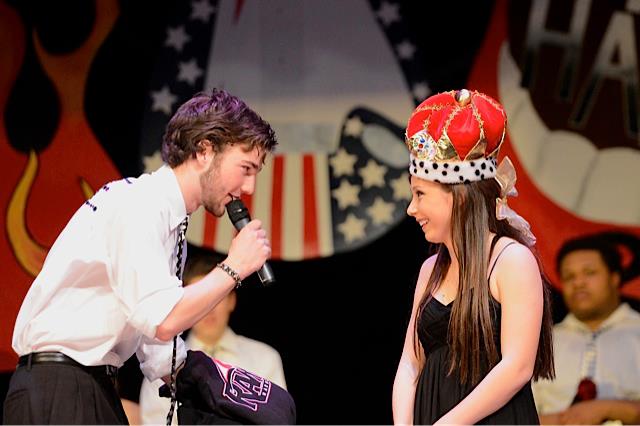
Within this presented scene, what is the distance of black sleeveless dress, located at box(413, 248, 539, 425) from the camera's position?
8.12 feet

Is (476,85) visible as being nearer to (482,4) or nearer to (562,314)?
(482,4)

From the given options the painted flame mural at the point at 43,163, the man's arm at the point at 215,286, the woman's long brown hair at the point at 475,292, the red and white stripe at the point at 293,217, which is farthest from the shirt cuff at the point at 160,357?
the painted flame mural at the point at 43,163

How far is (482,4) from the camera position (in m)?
4.84

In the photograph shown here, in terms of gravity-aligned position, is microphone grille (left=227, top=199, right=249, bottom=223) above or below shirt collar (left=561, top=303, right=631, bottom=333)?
above

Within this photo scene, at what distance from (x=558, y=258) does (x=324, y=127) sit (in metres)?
1.31

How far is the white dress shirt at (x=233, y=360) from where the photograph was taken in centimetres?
476

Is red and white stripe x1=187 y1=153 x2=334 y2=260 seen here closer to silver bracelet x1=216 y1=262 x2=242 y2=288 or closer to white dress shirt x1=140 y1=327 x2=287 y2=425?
white dress shirt x1=140 y1=327 x2=287 y2=425

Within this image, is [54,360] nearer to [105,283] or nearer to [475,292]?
[105,283]

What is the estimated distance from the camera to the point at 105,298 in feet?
7.99

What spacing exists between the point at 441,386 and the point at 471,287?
0.28 meters

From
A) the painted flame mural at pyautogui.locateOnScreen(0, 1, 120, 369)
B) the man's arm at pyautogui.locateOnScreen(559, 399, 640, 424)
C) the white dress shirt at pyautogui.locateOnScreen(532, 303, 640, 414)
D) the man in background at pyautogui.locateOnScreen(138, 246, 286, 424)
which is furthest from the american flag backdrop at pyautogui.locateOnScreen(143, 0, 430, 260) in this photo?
the man's arm at pyautogui.locateOnScreen(559, 399, 640, 424)

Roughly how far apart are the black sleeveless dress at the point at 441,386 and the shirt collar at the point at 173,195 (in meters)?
0.69

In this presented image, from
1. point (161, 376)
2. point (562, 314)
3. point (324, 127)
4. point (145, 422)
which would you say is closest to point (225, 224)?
point (324, 127)

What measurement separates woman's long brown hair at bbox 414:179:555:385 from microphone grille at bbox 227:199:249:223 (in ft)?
1.77
